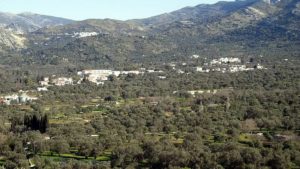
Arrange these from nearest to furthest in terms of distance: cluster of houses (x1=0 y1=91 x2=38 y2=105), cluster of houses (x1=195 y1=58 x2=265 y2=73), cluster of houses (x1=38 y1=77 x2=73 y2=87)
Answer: cluster of houses (x1=0 y1=91 x2=38 y2=105) → cluster of houses (x1=38 y1=77 x2=73 y2=87) → cluster of houses (x1=195 y1=58 x2=265 y2=73)

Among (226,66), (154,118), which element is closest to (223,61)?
(226,66)

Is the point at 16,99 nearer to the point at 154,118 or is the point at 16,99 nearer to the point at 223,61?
the point at 154,118

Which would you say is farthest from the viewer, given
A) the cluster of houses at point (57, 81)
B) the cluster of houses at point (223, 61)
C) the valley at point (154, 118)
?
the cluster of houses at point (223, 61)

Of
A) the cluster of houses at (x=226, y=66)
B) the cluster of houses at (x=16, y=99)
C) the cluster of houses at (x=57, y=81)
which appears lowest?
the cluster of houses at (x=16, y=99)

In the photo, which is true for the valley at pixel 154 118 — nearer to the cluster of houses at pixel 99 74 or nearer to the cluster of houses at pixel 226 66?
the cluster of houses at pixel 99 74

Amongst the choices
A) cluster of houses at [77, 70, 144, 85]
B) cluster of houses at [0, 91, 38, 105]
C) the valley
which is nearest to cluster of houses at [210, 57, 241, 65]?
the valley

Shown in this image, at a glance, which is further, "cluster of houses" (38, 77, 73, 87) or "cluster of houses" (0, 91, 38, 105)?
"cluster of houses" (38, 77, 73, 87)

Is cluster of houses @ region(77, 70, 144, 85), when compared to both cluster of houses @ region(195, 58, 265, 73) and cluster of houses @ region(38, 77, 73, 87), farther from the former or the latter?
cluster of houses @ region(195, 58, 265, 73)

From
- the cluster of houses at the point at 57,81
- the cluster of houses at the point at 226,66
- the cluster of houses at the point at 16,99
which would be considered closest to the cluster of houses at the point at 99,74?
the cluster of houses at the point at 57,81

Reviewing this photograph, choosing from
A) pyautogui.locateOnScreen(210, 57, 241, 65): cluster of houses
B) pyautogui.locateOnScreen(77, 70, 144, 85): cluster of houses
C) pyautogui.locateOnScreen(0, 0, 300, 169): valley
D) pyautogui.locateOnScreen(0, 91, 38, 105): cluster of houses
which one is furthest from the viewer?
pyautogui.locateOnScreen(210, 57, 241, 65): cluster of houses

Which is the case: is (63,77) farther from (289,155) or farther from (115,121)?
(289,155)

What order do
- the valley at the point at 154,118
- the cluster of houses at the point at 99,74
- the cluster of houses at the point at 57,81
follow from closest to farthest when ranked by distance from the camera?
1. the valley at the point at 154,118
2. the cluster of houses at the point at 57,81
3. the cluster of houses at the point at 99,74

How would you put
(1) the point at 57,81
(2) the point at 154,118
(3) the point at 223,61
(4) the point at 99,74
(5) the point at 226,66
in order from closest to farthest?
1. (2) the point at 154,118
2. (1) the point at 57,81
3. (4) the point at 99,74
4. (5) the point at 226,66
5. (3) the point at 223,61
